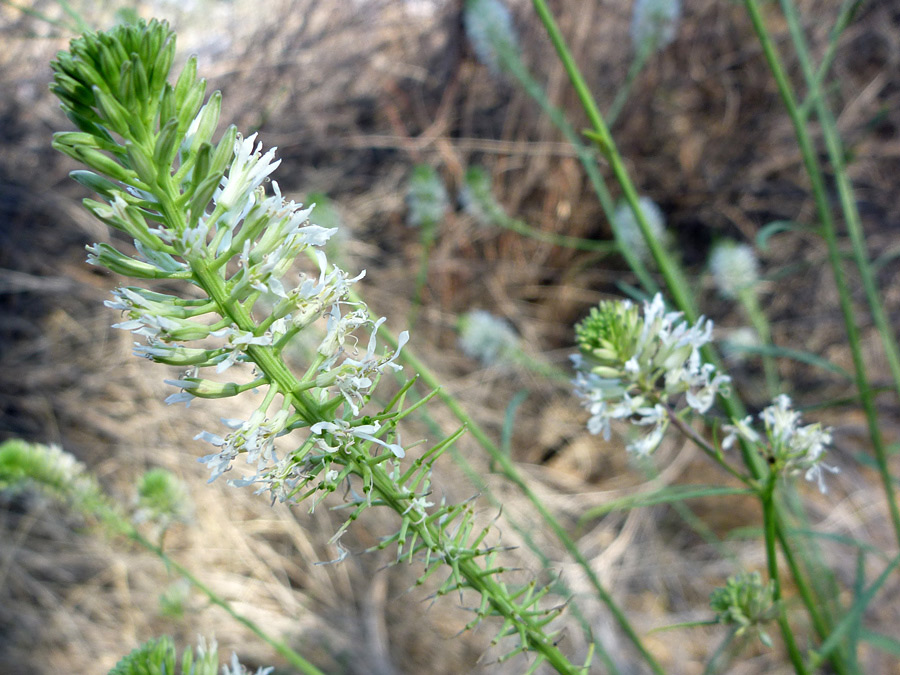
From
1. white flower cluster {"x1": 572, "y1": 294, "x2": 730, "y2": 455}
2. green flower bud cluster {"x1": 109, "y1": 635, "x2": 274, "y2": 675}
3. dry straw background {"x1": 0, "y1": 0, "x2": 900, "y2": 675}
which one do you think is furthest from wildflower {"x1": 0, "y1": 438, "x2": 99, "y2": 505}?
dry straw background {"x1": 0, "y1": 0, "x2": 900, "y2": 675}

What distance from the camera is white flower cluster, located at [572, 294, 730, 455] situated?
55.0 inches

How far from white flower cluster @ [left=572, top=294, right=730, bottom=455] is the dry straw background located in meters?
3.23

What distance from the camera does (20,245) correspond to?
5.66 m

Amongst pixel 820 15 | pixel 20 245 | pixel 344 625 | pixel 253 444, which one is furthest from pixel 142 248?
pixel 820 15

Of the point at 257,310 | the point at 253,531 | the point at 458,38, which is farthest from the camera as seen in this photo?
the point at 458,38

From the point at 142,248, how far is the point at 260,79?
6288 mm

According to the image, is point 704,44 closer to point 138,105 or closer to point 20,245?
point 138,105

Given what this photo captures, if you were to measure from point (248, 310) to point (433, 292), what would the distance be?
5.30m

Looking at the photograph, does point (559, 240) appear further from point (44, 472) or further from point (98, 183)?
point (98, 183)

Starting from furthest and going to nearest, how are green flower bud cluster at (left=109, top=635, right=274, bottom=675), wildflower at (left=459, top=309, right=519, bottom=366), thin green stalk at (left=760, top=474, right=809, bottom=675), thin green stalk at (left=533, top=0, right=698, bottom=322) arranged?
1. wildflower at (left=459, top=309, right=519, bottom=366)
2. thin green stalk at (left=533, top=0, right=698, bottom=322)
3. thin green stalk at (left=760, top=474, right=809, bottom=675)
4. green flower bud cluster at (left=109, top=635, right=274, bottom=675)

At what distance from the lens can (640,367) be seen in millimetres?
1438

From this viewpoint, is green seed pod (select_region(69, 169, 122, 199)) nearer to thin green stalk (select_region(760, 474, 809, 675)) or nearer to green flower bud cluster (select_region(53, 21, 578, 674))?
green flower bud cluster (select_region(53, 21, 578, 674))

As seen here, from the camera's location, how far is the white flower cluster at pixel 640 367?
1.40 meters

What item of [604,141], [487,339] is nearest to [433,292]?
[487,339]
